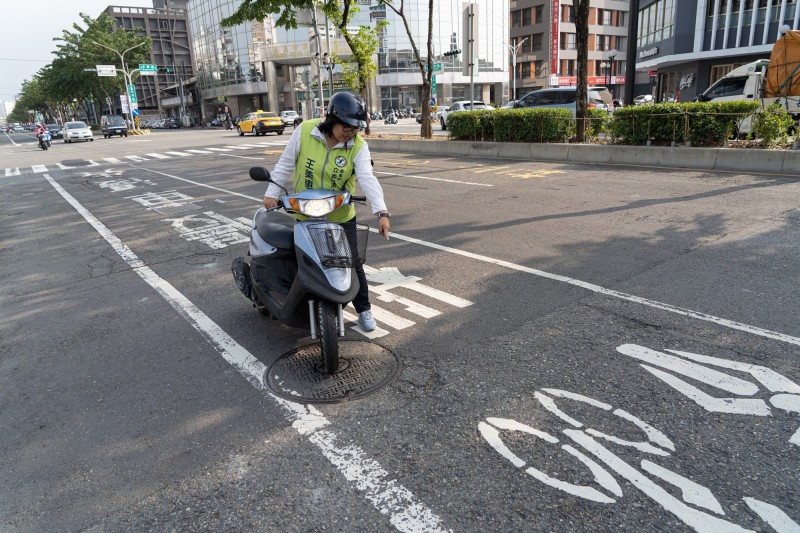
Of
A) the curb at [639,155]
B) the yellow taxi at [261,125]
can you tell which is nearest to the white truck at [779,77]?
the curb at [639,155]

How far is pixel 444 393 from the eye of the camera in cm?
349

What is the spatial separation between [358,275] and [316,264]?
0.70 m

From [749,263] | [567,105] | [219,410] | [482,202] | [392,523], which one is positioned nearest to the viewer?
[392,523]

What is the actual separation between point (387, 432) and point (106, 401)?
1.96 meters

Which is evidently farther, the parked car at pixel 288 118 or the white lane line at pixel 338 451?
the parked car at pixel 288 118

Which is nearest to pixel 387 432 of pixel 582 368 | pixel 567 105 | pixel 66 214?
pixel 582 368

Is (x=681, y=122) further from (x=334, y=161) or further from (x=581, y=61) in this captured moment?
(x=334, y=161)

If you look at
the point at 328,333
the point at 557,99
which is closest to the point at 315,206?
the point at 328,333

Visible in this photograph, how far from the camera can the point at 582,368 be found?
3725 mm

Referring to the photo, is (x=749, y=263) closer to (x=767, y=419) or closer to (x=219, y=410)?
(x=767, y=419)

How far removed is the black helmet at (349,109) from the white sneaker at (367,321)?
1592 millimetres

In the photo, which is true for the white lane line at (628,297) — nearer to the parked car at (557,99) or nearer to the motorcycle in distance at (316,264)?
the motorcycle in distance at (316,264)

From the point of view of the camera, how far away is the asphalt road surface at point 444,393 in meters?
2.55

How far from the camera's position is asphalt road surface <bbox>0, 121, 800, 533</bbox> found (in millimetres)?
2547
